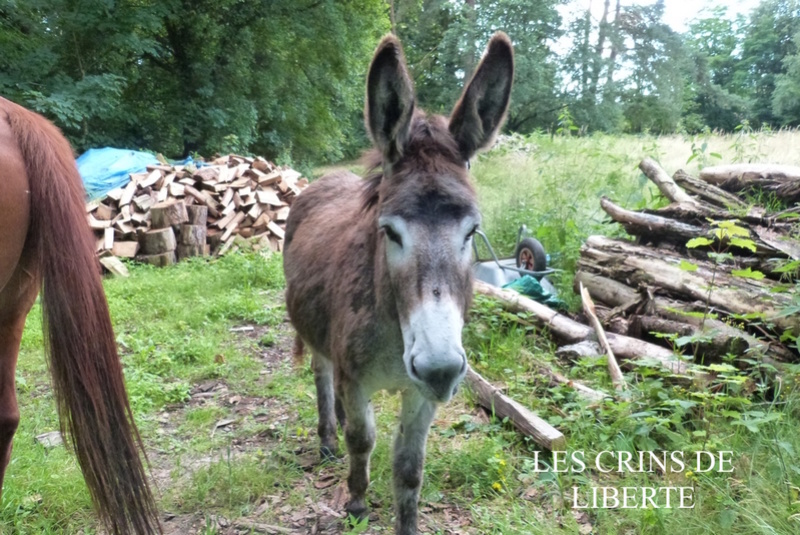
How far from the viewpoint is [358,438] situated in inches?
90.3

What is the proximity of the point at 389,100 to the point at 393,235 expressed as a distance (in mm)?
532

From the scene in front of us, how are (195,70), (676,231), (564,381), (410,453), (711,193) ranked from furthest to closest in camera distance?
(195,70) → (711,193) → (676,231) → (564,381) → (410,453)

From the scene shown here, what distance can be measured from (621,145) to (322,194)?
30.4 feet

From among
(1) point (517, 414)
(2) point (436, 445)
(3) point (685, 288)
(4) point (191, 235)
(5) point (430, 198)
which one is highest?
(5) point (430, 198)

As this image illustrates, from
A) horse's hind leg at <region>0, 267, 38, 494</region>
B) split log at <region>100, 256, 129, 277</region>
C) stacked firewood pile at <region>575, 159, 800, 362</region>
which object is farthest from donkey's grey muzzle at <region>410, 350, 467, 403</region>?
split log at <region>100, 256, 129, 277</region>

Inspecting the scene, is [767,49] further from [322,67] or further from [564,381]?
[564,381]

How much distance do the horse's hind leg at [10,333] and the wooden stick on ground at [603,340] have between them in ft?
10.9

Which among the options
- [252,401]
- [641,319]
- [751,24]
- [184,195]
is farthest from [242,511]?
[751,24]

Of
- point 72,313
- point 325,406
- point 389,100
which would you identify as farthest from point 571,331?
point 72,313

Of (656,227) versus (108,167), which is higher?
(108,167)

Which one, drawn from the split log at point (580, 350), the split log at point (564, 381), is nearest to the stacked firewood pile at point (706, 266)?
the split log at point (580, 350)

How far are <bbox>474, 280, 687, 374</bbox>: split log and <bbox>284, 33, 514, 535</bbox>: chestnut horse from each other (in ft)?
6.47

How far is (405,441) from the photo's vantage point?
2242mm

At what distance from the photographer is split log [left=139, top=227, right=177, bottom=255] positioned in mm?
7281
